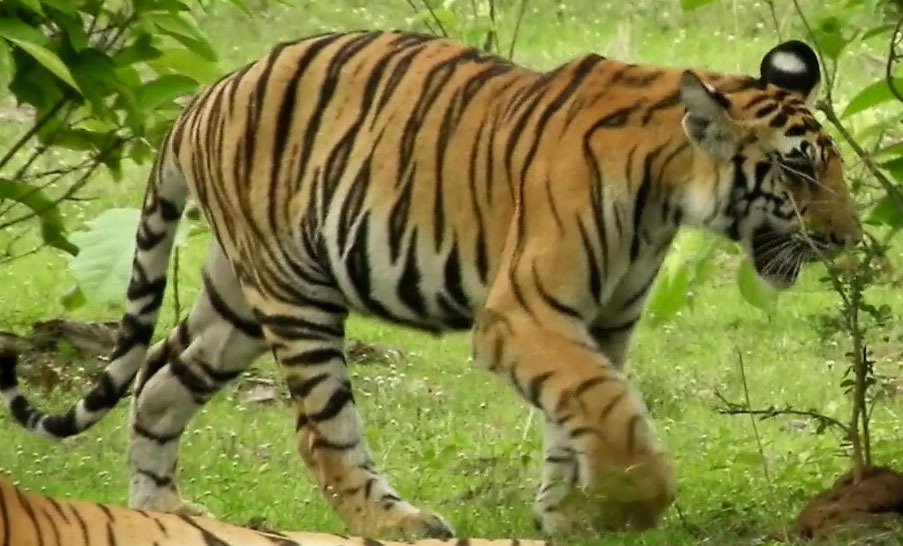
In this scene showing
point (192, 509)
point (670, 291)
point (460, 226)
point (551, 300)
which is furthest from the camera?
point (670, 291)

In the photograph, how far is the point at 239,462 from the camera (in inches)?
262

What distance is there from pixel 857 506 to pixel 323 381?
160cm

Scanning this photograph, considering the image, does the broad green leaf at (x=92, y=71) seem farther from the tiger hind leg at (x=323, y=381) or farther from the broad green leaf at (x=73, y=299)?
the broad green leaf at (x=73, y=299)

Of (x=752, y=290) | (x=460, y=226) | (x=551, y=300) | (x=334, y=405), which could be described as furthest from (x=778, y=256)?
(x=334, y=405)

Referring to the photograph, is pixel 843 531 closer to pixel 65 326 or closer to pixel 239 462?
pixel 239 462

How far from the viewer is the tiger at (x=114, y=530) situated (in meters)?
3.62

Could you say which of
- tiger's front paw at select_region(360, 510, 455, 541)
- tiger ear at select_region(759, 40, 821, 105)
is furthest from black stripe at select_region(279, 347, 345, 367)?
tiger ear at select_region(759, 40, 821, 105)

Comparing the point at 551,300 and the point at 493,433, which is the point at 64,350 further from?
the point at 551,300

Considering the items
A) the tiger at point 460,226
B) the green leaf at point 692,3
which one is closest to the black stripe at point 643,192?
the tiger at point 460,226

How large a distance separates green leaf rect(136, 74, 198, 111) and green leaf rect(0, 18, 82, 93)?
887 millimetres

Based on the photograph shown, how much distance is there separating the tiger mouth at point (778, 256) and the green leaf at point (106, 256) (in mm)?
1978

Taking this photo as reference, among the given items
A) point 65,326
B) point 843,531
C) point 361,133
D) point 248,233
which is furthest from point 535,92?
point 65,326

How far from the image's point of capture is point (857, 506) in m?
4.71

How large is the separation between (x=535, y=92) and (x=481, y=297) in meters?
0.56
